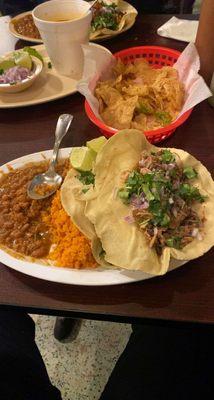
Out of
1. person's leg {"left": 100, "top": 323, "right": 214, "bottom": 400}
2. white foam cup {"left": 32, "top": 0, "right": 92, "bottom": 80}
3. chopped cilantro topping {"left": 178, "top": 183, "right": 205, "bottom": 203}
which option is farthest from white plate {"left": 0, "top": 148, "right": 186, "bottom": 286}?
white foam cup {"left": 32, "top": 0, "right": 92, "bottom": 80}

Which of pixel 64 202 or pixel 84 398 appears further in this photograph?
pixel 84 398

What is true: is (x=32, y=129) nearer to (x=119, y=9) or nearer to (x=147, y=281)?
(x=147, y=281)

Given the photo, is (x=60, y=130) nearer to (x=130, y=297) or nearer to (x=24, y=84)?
(x=24, y=84)

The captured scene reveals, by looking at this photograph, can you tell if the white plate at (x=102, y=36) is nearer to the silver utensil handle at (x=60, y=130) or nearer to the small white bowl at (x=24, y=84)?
the small white bowl at (x=24, y=84)

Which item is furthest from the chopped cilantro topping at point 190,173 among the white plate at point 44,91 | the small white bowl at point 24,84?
the small white bowl at point 24,84

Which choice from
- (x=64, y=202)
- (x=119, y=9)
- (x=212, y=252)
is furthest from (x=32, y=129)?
(x=119, y=9)

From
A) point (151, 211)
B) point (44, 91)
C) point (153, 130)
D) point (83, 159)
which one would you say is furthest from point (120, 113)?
point (151, 211)
